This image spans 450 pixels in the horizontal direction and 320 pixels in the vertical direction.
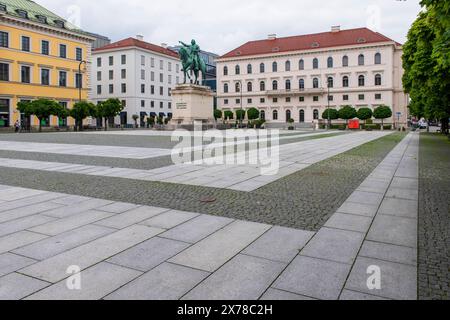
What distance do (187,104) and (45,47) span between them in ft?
92.6

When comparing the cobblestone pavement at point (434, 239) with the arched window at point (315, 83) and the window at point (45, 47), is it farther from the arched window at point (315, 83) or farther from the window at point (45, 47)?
the arched window at point (315, 83)

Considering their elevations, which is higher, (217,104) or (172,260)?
(217,104)

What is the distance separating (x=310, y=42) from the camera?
91.4m

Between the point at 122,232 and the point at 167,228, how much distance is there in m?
0.70

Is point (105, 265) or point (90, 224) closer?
point (105, 265)

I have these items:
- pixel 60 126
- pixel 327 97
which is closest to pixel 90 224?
pixel 60 126

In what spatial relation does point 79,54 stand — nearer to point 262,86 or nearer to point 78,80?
point 78,80

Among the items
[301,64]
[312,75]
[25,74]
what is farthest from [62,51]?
[312,75]

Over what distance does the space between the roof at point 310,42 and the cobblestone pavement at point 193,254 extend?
86026 mm

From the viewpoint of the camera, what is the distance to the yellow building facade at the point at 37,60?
55.8 m

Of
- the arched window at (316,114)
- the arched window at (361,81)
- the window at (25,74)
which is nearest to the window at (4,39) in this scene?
the window at (25,74)

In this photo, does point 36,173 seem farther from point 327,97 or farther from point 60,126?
point 327,97

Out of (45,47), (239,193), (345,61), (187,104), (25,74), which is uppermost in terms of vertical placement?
(345,61)

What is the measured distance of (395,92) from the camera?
275 ft
